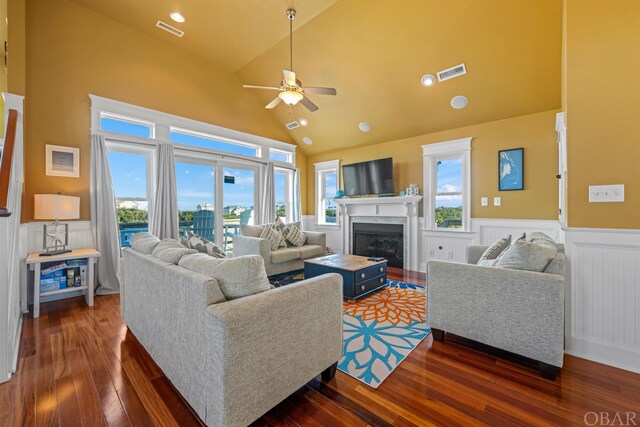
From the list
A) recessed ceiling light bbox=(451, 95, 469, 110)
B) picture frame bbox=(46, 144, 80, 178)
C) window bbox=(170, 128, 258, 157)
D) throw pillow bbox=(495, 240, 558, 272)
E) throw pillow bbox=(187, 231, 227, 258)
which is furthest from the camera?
window bbox=(170, 128, 258, 157)

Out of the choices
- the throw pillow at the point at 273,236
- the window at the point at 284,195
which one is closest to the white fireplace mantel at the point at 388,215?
the window at the point at 284,195

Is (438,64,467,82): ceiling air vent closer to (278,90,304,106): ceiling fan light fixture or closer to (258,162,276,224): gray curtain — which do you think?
(278,90,304,106): ceiling fan light fixture

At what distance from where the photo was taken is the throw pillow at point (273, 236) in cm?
457

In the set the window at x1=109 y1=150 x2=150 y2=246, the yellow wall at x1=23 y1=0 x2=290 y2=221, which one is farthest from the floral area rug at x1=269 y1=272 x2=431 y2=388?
the yellow wall at x1=23 y1=0 x2=290 y2=221

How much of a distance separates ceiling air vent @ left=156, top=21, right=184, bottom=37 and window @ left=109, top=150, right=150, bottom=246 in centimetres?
192

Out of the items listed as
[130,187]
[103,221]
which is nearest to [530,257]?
[103,221]

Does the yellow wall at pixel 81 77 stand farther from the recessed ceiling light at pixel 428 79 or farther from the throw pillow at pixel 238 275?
the recessed ceiling light at pixel 428 79

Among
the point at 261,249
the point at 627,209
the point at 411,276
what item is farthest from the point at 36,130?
the point at 627,209

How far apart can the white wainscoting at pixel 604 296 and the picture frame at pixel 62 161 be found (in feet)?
17.9

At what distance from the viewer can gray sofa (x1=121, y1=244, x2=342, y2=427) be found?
121 centimetres

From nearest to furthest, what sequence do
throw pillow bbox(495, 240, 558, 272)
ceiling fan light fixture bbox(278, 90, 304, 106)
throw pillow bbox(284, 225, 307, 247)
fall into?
1. throw pillow bbox(495, 240, 558, 272)
2. ceiling fan light fixture bbox(278, 90, 304, 106)
3. throw pillow bbox(284, 225, 307, 247)

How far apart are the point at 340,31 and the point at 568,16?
2650 millimetres

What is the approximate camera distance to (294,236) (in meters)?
4.91

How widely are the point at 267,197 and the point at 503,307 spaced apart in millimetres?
4736
